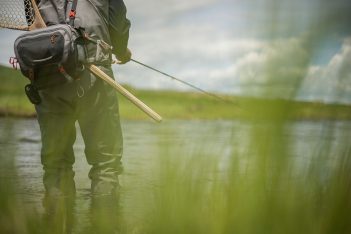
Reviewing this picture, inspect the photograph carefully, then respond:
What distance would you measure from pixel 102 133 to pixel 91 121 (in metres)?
0.24

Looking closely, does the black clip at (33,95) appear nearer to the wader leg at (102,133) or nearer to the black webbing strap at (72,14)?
the wader leg at (102,133)

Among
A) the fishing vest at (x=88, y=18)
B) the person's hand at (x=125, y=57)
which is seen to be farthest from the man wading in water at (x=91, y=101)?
the person's hand at (x=125, y=57)

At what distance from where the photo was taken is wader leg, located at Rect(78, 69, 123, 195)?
3070 mm

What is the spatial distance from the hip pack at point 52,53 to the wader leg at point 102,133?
0.23 meters

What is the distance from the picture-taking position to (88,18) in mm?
3025

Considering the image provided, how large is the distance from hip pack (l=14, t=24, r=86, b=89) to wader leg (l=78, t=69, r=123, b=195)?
0.23 metres

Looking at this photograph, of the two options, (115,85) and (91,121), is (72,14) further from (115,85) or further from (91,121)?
(91,121)

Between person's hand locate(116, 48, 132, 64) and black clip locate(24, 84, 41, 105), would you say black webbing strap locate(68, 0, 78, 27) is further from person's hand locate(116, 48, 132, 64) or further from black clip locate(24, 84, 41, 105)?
person's hand locate(116, 48, 132, 64)

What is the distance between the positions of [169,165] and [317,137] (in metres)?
0.26

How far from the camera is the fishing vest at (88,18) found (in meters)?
3.00

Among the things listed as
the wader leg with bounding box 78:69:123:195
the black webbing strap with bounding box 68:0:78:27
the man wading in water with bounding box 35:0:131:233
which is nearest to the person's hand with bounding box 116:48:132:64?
the man wading in water with bounding box 35:0:131:233

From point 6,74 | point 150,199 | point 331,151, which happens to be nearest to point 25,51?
point 6,74

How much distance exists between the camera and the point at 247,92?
0.76 m

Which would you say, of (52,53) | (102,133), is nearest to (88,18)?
(52,53)
